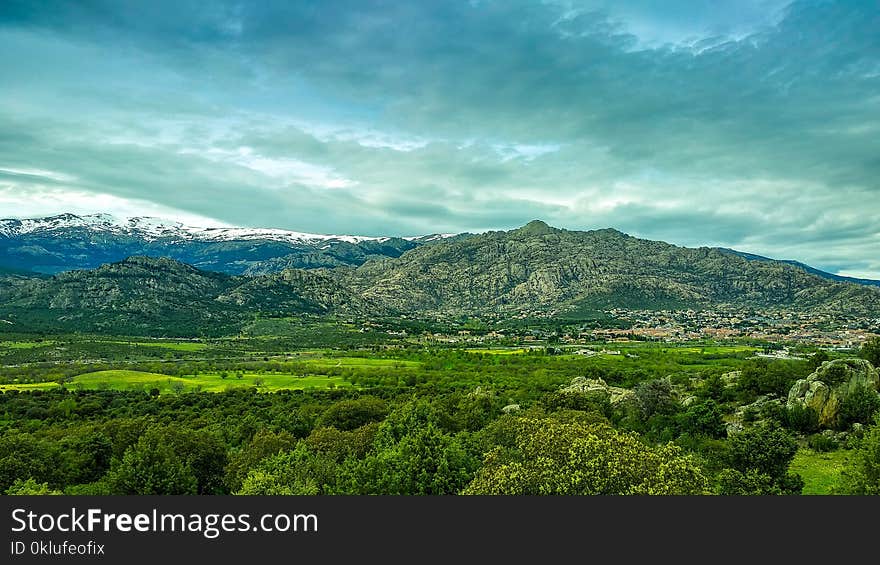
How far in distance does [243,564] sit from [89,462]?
4894cm

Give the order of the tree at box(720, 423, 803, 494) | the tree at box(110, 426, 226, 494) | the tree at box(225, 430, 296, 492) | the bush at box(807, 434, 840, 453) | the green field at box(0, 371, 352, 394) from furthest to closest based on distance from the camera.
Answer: the green field at box(0, 371, 352, 394)
the bush at box(807, 434, 840, 453)
the tree at box(225, 430, 296, 492)
the tree at box(110, 426, 226, 494)
the tree at box(720, 423, 803, 494)

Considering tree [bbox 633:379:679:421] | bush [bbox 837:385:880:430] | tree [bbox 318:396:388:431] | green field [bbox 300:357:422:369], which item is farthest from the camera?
green field [bbox 300:357:422:369]

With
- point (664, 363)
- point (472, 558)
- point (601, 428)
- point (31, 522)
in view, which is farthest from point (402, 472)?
point (664, 363)

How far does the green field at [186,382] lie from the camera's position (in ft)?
405

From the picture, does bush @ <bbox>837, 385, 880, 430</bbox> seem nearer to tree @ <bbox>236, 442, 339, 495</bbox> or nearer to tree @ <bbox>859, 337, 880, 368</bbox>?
tree @ <bbox>859, 337, 880, 368</bbox>

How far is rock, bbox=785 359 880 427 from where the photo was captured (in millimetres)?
57688

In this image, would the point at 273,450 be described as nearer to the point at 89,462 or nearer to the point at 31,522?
the point at 89,462

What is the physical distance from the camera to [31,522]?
21.0m

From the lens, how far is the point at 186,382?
132 m

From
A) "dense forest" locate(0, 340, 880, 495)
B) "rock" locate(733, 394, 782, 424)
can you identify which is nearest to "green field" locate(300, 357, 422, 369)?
"dense forest" locate(0, 340, 880, 495)

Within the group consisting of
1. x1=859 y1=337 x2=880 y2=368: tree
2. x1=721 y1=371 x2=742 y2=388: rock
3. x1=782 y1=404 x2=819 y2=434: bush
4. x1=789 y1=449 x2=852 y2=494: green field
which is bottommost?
x1=789 y1=449 x2=852 y2=494: green field

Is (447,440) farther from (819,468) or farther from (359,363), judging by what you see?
(359,363)

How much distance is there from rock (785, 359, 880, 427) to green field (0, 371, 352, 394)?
94151mm

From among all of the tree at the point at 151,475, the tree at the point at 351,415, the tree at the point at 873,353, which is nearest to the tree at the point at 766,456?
the tree at the point at 151,475
